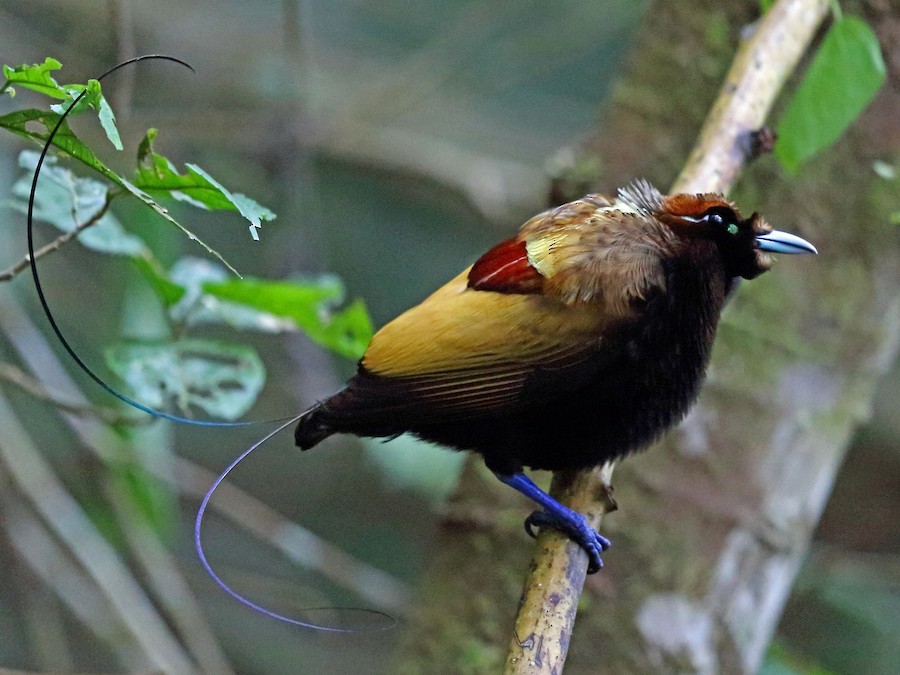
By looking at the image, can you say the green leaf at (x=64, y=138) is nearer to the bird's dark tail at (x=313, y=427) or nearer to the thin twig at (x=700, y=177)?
the bird's dark tail at (x=313, y=427)

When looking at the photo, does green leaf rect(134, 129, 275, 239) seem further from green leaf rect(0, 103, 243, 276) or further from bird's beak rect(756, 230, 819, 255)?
bird's beak rect(756, 230, 819, 255)

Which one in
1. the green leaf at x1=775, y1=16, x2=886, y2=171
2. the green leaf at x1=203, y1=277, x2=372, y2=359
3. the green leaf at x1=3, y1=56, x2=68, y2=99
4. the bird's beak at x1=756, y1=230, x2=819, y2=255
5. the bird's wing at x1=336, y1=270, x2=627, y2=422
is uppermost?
the green leaf at x1=775, y1=16, x2=886, y2=171

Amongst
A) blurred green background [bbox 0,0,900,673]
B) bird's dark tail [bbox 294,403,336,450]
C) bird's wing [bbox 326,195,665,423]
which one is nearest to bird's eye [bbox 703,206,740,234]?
bird's wing [bbox 326,195,665,423]

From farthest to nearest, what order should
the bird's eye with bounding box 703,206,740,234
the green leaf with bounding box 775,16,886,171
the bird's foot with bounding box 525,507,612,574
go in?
the green leaf with bounding box 775,16,886,171
the bird's eye with bounding box 703,206,740,234
the bird's foot with bounding box 525,507,612,574

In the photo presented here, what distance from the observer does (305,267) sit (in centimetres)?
414

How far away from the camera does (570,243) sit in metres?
1.67

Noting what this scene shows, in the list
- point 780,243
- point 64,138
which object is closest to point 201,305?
point 64,138

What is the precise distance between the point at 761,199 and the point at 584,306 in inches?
42.3

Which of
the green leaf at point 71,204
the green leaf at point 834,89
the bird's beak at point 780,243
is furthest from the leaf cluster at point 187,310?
the green leaf at point 834,89

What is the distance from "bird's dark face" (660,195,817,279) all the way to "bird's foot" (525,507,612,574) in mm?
506

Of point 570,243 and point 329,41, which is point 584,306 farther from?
point 329,41

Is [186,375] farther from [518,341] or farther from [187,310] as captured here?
[518,341]

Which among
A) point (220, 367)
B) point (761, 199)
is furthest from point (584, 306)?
point (761, 199)

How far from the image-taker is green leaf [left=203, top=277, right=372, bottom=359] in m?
2.04
